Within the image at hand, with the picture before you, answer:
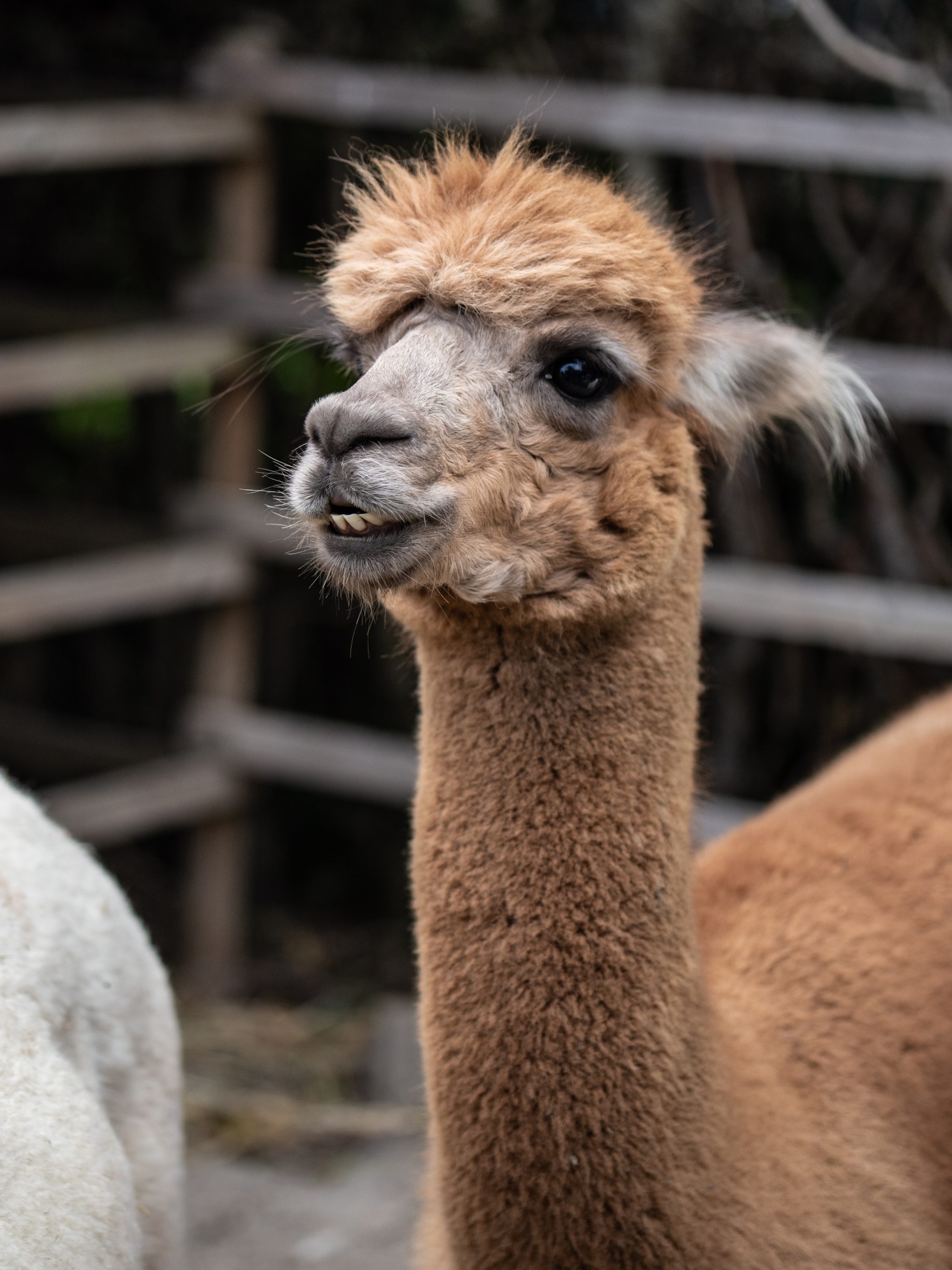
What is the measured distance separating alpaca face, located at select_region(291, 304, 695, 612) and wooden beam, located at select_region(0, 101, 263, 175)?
99.1 inches

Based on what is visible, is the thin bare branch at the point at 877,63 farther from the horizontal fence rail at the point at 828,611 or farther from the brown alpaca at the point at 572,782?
the brown alpaca at the point at 572,782

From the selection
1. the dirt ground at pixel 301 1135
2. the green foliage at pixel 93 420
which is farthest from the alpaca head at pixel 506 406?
the green foliage at pixel 93 420

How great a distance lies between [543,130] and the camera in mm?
4543

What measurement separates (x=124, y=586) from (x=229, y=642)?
2.08 ft

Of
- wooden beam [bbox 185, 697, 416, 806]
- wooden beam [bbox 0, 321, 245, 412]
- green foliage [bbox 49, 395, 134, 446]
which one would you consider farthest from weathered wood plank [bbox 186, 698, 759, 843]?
green foliage [bbox 49, 395, 134, 446]

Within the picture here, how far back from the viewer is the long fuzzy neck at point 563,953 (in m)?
1.98

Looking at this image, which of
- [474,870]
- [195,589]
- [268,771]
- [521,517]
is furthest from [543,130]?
[474,870]

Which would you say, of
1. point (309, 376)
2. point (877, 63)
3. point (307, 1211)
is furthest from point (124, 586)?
point (877, 63)

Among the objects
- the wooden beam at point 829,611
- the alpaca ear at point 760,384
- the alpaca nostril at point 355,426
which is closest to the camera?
the alpaca nostril at point 355,426

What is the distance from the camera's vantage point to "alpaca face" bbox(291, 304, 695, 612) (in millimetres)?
1988

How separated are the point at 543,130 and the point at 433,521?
300 centimetres

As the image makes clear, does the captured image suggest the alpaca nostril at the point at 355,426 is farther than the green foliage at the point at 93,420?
No

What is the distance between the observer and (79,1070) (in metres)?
2.25

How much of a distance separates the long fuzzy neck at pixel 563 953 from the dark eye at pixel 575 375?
0.38m
